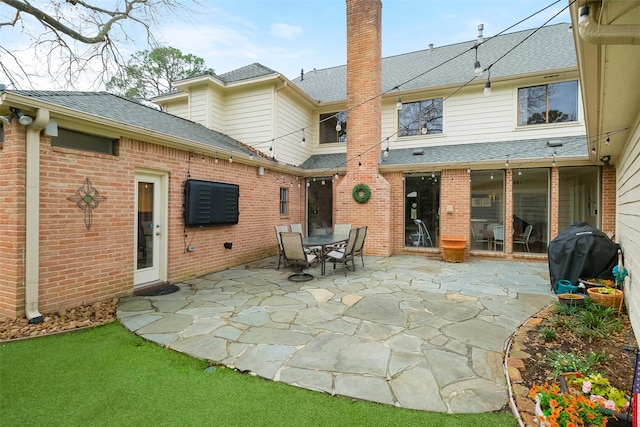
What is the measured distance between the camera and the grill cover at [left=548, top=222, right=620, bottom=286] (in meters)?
4.88

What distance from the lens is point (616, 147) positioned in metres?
5.91

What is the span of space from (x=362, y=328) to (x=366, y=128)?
22.5 feet

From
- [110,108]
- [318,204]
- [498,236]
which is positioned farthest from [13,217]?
[498,236]

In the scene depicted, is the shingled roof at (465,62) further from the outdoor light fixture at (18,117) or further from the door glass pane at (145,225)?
the outdoor light fixture at (18,117)

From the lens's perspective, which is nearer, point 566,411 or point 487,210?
point 566,411

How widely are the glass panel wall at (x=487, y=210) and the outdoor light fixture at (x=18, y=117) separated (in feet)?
31.3

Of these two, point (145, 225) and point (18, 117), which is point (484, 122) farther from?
point (18, 117)

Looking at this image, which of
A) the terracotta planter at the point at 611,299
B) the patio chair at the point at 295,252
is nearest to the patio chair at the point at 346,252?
the patio chair at the point at 295,252

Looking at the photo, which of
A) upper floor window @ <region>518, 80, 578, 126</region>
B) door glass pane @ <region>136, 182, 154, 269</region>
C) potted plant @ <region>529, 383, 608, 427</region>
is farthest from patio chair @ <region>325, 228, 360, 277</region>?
upper floor window @ <region>518, 80, 578, 126</region>

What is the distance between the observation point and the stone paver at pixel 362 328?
2.57m

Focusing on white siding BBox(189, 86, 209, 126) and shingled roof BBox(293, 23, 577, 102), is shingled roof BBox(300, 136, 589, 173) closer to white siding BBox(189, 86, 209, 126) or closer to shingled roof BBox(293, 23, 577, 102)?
shingled roof BBox(293, 23, 577, 102)

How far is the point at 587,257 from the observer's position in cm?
488

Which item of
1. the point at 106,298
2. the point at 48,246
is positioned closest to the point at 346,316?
the point at 106,298

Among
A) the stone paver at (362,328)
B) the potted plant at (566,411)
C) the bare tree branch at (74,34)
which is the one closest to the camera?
the potted plant at (566,411)
